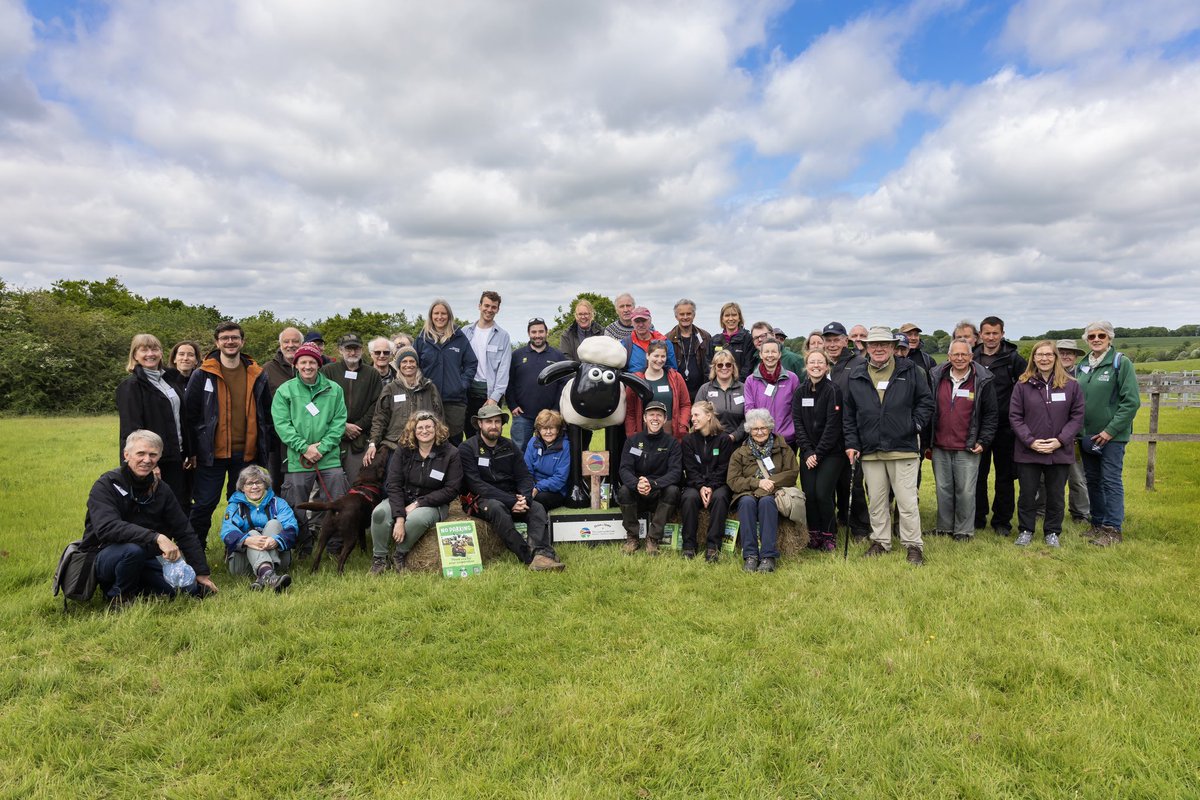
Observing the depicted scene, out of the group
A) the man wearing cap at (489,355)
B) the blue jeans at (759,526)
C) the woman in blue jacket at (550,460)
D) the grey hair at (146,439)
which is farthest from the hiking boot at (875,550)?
the grey hair at (146,439)

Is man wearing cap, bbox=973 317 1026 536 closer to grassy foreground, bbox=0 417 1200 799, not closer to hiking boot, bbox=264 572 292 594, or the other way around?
grassy foreground, bbox=0 417 1200 799

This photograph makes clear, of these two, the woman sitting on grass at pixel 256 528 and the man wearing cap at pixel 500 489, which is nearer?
the woman sitting on grass at pixel 256 528

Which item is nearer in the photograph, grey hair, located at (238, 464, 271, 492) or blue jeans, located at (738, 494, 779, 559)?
grey hair, located at (238, 464, 271, 492)

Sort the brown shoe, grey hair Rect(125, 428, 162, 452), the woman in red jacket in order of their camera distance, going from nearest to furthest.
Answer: grey hair Rect(125, 428, 162, 452), the brown shoe, the woman in red jacket

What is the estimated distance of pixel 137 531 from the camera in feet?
14.6

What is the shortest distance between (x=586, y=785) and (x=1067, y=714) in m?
2.42

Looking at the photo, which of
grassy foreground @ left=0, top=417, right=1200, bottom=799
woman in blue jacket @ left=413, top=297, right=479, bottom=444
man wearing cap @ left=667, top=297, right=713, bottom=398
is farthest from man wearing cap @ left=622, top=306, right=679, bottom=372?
grassy foreground @ left=0, top=417, right=1200, bottom=799

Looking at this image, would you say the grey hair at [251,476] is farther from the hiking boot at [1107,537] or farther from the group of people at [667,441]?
the hiking boot at [1107,537]

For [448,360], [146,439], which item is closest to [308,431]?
[146,439]

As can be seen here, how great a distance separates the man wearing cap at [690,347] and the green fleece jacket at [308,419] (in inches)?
143

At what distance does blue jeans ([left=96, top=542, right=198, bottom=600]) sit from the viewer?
4422mm

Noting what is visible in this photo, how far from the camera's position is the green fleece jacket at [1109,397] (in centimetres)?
600

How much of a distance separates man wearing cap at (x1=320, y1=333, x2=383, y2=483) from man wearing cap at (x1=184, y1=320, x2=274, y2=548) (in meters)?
0.66

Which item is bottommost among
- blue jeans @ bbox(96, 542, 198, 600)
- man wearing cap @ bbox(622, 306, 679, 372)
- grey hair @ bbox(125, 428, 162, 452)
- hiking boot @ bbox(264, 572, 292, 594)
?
Answer: hiking boot @ bbox(264, 572, 292, 594)
